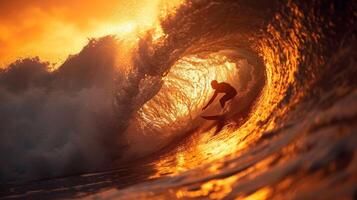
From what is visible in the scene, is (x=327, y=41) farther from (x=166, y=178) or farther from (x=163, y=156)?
(x=163, y=156)

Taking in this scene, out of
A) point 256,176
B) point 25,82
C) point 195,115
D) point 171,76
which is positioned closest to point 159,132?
point 195,115

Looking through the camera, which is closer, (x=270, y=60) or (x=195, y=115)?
Result: (x=270, y=60)

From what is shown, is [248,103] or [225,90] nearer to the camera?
[248,103]

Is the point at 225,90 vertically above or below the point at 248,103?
above

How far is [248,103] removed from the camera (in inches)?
320

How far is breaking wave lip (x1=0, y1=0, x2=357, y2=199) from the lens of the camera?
3.03 meters

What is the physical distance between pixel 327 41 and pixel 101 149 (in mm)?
6065

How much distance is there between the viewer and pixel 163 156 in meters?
7.54

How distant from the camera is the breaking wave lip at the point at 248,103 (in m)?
3.03

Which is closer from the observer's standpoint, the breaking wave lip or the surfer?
the breaking wave lip

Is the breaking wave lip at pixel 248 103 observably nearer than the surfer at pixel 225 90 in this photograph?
Yes

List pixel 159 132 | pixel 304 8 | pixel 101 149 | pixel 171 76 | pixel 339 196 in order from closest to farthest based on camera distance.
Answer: pixel 339 196
pixel 304 8
pixel 101 149
pixel 159 132
pixel 171 76

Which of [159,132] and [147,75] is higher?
[147,75]

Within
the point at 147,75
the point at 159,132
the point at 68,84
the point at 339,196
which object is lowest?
the point at 339,196
